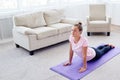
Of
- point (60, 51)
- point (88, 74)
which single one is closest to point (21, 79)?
point (88, 74)

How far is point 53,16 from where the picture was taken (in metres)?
4.41

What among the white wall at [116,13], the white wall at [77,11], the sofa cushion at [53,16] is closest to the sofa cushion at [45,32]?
the sofa cushion at [53,16]

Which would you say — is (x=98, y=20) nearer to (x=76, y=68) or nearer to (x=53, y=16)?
(x=53, y=16)

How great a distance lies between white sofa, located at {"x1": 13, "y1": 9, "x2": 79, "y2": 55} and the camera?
354 centimetres

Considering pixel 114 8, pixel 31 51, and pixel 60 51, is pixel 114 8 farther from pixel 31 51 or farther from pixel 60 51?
pixel 31 51

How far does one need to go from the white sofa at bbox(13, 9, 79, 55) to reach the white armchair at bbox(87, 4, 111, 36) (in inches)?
24.0

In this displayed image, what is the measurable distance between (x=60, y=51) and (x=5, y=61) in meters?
1.15

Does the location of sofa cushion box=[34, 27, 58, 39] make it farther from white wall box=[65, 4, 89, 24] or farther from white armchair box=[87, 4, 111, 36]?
white wall box=[65, 4, 89, 24]

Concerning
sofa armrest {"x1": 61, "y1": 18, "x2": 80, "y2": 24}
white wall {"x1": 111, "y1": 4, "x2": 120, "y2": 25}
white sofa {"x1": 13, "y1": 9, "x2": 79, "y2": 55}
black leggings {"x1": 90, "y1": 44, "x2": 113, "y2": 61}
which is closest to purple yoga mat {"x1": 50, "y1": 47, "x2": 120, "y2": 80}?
black leggings {"x1": 90, "y1": 44, "x2": 113, "y2": 61}

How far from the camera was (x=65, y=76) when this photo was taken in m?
2.72

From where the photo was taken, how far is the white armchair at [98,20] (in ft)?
15.2

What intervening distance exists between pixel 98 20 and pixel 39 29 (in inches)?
77.2

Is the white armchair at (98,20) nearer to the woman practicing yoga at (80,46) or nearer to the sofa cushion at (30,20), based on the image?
the sofa cushion at (30,20)

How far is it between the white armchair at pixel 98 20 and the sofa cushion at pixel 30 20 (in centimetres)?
131
